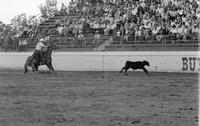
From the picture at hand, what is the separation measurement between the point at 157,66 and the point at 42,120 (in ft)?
64.2

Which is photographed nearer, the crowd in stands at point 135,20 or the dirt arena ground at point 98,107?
the dirt arena ground at point 98,107

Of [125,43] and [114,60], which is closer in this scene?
[125,43]

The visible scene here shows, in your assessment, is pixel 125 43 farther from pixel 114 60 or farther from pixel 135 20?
pixel 135 20

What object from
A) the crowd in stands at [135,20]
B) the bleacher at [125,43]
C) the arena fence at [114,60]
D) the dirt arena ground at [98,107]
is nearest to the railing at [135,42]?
the bleacher at [125,43]

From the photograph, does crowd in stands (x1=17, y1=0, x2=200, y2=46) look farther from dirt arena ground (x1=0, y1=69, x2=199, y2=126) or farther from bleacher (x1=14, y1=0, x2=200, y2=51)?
dirt arena ground (x1=0, y1=69, x2=199, y2=126)

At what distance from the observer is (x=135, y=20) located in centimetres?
3089

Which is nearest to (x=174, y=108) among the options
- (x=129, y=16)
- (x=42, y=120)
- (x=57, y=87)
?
(x=42, y=120)

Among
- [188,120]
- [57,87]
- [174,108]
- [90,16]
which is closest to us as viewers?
[188,120]

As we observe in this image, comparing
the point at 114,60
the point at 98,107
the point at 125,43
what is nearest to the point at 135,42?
the point at 125,43

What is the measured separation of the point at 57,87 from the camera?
59.8 feet

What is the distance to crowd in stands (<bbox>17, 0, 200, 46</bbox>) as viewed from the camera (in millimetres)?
28562

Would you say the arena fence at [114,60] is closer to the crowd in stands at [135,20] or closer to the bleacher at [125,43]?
the bleacher at [125,43]

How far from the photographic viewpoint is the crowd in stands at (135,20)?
28562 millimetres

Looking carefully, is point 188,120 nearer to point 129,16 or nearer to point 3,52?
point 129,16
